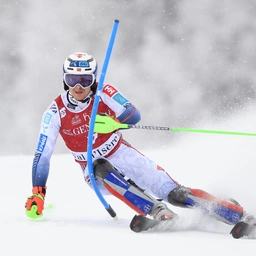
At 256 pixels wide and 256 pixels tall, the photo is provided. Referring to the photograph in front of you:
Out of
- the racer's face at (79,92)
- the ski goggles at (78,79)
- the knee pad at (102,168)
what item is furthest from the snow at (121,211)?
the ski goggles at (78,79)

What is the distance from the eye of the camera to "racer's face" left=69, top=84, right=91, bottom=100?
5.21 meters

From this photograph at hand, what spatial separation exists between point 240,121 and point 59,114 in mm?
4521

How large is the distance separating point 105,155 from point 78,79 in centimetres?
73

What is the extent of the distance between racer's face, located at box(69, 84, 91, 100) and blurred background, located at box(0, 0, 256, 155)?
56.0 ft

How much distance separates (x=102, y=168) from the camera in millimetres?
5051

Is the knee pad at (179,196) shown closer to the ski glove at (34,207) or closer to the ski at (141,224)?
the ski at (141,224)

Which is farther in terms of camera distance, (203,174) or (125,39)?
(125,39)

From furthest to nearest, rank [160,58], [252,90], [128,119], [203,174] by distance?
[160,58] < [252,90] < [203,174] < [128,119]

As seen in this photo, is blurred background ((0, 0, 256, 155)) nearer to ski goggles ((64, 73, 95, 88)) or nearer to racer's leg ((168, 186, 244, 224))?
ski goggles ((64, 73, 95, 88))

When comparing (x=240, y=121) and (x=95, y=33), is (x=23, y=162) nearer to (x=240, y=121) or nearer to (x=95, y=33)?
(x=240, y=121)

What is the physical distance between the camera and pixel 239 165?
6168 mm

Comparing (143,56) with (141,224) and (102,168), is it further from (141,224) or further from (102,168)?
→ (141,224)

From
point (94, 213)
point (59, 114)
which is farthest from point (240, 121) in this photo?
point (59, 114)

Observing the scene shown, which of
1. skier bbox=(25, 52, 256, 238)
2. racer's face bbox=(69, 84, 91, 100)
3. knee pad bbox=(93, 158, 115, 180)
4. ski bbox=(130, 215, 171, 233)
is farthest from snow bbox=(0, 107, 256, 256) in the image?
racer's face bbox=(69, 84, 91, 100)
